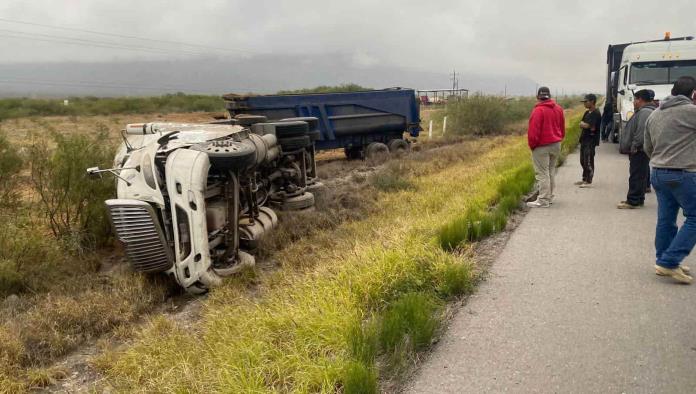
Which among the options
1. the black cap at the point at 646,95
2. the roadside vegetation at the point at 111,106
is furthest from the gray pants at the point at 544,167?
the roadside vegetation at the point at 111,106

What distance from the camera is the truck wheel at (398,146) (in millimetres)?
17159

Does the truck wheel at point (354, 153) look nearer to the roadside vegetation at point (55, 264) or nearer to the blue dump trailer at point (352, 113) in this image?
the blue dump trailer at point (352, 113)

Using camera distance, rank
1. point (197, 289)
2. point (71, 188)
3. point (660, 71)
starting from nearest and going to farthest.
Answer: point (197, 289)
point (71, 188)
point (660, 71)

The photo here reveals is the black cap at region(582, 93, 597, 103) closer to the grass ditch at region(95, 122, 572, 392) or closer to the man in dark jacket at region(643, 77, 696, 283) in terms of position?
the man in dark jacket at region(643, 77, 696, 283)

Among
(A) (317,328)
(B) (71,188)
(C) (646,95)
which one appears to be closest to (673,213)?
(C) (646,95)

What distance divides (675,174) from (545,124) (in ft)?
10.6

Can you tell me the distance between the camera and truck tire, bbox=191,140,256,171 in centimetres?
546

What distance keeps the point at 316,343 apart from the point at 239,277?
7.98ft

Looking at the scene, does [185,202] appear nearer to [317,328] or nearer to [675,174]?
[317,328]

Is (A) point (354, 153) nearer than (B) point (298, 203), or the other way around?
(B) point (298, 203)

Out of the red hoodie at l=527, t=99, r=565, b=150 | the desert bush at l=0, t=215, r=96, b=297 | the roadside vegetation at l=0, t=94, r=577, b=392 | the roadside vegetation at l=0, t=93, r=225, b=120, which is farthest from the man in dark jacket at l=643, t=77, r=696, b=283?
the roadside vegetation at l=0, t=93, r=225, b=120

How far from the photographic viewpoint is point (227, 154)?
217 inches

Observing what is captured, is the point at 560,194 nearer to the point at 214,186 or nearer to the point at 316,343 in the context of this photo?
the point at 214,186

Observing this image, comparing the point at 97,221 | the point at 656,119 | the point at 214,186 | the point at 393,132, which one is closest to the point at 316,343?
the point at 214,186
